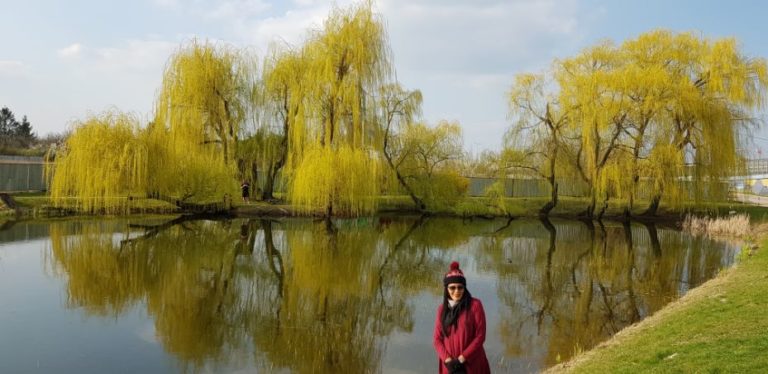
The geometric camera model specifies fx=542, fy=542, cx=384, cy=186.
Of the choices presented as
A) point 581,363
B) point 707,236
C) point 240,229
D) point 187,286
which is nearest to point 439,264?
→ point 187,286

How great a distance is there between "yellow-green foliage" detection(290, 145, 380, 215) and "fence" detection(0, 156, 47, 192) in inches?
637

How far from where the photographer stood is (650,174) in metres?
24.6

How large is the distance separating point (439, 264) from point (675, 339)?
26.3 feet

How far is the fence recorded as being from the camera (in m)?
28.2

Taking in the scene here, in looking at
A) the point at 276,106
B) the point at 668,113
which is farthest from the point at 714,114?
the point at 276,106

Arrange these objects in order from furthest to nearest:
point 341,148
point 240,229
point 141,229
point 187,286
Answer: point 341,148
point 240,229
point 141,229
point 187,286

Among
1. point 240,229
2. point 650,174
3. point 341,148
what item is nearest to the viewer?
point 240,229

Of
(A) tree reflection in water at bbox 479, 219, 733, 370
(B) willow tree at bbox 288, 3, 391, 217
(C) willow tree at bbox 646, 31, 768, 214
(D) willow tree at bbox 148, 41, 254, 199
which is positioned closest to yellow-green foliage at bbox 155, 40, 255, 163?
(D) willow tree at bbox 148, 41, 254, 199

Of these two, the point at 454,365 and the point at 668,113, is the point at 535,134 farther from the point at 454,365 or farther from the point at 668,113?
the point at 454,365

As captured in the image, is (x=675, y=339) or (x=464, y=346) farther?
(x=675, y=339)

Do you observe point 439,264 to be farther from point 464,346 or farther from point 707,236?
point 707,236

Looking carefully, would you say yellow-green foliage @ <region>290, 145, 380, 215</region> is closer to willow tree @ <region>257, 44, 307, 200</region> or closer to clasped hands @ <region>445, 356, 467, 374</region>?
willow tree @ <region>257, 44, 307, 200</region>

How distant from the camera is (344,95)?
21.9 m

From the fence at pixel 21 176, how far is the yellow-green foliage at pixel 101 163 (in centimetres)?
947
